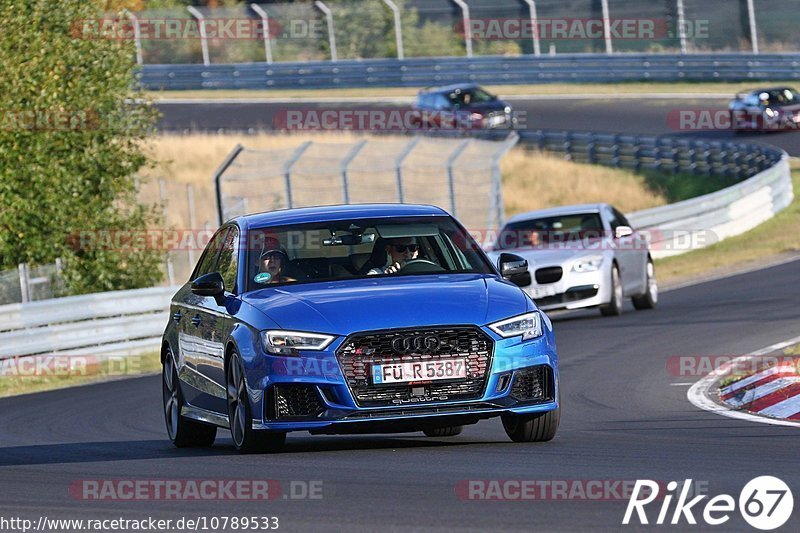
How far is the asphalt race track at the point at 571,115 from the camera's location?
4622 cm

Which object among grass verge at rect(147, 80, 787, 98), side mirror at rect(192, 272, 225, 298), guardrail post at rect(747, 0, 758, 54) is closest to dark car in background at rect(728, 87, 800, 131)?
grass verge at rect(147, 80, 787, 98)

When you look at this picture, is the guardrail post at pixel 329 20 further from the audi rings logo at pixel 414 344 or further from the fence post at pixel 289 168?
the audi rings logo at pixel 414 344

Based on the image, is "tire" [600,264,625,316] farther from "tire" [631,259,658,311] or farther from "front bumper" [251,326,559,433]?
"front bumper" [251,326,559,433]

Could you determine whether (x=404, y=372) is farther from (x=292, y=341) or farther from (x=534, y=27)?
(x=534, y=27)

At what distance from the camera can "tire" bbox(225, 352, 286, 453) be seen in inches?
383

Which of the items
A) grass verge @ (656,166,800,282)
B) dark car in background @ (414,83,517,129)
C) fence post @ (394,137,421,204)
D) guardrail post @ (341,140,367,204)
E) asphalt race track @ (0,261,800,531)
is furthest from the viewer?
dark car in background @ (414,83,517,129)

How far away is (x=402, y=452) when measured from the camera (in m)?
9.76

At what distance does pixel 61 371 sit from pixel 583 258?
6.78 m

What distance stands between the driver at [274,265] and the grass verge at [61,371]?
32.8 ft

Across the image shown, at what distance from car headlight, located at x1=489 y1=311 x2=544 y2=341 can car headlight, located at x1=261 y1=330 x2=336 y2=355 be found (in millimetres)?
963

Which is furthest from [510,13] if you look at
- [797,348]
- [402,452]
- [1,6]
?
[402,452]

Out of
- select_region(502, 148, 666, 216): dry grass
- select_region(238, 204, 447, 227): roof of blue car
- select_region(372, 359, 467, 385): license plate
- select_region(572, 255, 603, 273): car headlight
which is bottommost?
select_region(502, 148, 666, 216): dry grass

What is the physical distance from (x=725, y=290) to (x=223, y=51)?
40.5 meters

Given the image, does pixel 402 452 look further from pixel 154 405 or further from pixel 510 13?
pixel 510 13
